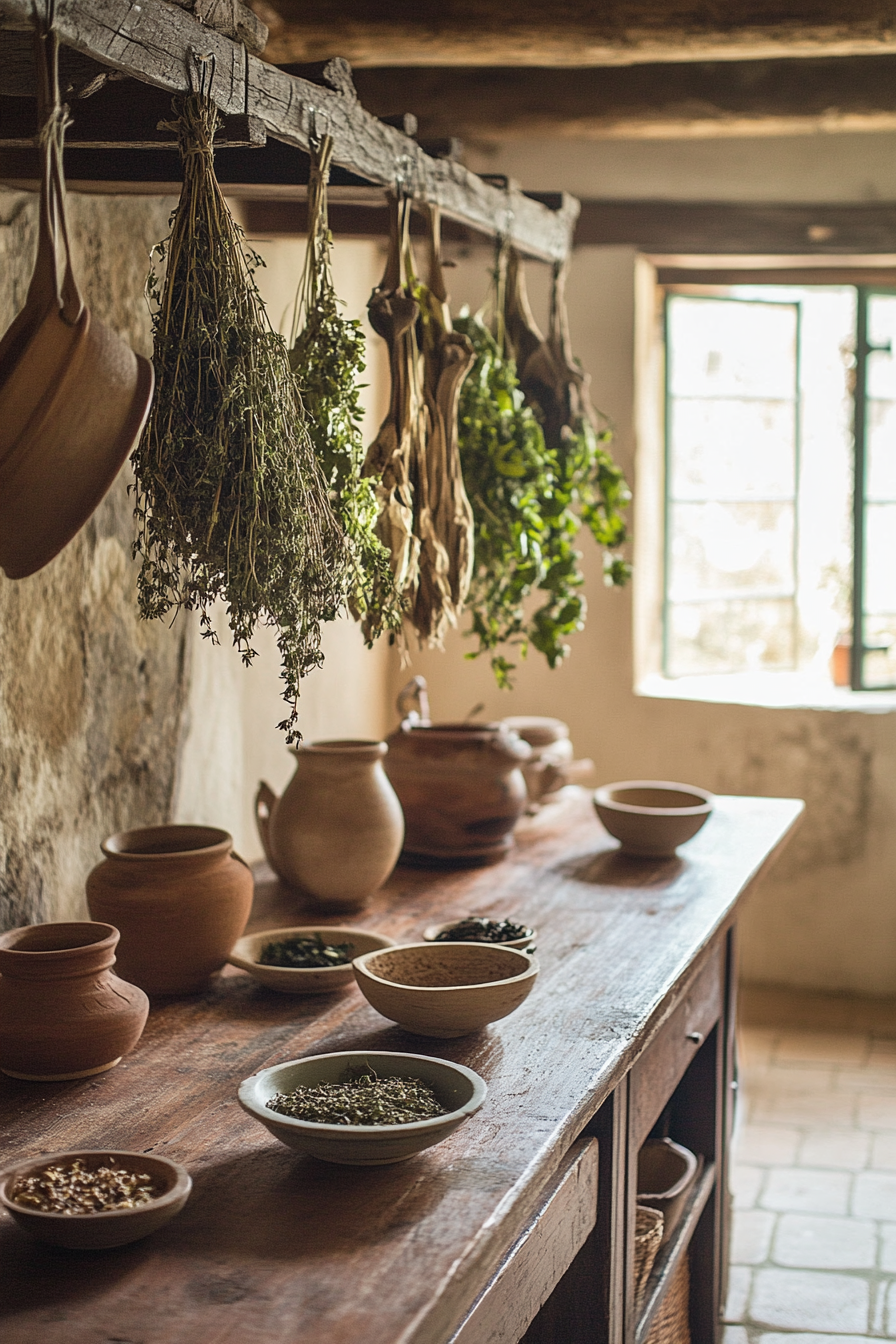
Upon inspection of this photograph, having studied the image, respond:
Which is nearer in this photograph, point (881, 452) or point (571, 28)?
point (571, 28)

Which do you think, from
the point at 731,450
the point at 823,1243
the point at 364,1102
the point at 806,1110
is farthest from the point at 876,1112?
the point at 364,1102

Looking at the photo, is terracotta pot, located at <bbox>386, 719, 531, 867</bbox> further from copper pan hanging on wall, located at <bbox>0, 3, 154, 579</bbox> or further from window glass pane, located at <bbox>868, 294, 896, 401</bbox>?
window glass pane, located at <bbox>868, 294, 896, 401</bbox>

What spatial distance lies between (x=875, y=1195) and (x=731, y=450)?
2449 mm

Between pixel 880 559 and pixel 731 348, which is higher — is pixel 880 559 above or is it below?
below

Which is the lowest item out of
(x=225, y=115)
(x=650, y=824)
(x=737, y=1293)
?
(x=737, y=1293)

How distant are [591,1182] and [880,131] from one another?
11.6ft

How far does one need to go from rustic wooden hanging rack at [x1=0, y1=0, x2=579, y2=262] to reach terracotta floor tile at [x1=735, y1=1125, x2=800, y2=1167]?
2.43 metres

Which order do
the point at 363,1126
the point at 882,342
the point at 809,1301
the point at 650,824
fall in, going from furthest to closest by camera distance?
1. the point at 882,342
2. the point at 809,1301
3. the point at 650,824
4. the point at 363,1126

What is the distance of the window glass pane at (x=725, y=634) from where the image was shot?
4.67 m

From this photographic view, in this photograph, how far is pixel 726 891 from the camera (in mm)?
2467

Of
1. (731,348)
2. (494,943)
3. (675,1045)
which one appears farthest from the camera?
(731,348)

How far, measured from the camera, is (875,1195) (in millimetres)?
3219

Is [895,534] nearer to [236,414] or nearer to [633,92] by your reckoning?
[633,92]

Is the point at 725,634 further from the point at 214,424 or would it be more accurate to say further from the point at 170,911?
the point at 214,424
